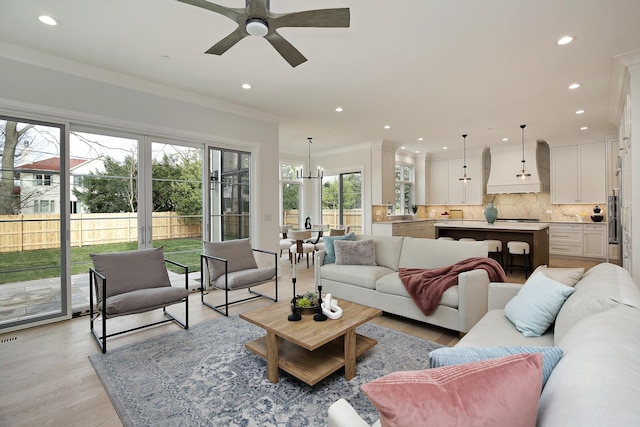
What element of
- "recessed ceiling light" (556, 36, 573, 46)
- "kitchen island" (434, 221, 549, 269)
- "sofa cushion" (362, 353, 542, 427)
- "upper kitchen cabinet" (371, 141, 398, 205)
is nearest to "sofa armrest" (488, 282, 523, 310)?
"sofa cushion" (362, 353, 542, 427)

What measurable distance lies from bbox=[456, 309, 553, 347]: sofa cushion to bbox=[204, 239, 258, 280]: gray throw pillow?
286 centimetres

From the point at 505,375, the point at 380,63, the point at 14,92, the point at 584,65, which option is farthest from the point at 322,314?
the point at 584,65

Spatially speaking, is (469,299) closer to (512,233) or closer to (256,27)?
(256,27)

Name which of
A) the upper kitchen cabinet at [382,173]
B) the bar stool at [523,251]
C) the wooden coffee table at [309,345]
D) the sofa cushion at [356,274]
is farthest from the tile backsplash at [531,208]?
the wooden coffee table at [309,345]

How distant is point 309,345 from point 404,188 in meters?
7.98

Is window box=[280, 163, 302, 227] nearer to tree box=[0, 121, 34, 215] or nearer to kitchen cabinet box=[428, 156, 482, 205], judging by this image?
kitchen cabinet box=[428, 156, 482, 205]

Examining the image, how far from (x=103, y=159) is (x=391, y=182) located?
6086 millimetres

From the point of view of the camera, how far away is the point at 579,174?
6.99 m

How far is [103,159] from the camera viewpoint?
3750 mm

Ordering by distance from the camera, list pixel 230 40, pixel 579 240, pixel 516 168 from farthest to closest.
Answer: pixel 516 168 → pixel 579 240 → pixel 230 40

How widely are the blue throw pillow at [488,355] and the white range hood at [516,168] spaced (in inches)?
313

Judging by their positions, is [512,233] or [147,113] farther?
[512,233]

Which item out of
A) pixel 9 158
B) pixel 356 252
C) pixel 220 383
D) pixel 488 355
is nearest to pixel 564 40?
pixel 356 252

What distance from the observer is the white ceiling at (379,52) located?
248 cm
